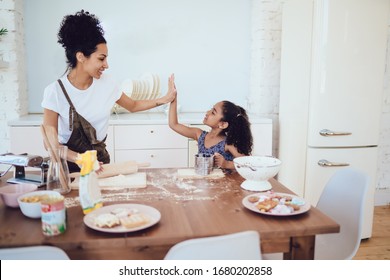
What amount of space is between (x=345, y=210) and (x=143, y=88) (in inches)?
78.7

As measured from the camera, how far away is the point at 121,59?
11.2 feet

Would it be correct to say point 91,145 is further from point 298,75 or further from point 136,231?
point 298,75

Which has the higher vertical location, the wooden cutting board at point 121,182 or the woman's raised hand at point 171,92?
the woman's raised hand at point 171,92

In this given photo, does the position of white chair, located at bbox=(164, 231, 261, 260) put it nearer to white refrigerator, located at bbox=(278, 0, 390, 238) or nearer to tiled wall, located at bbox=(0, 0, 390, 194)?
white refrigerator, located at bbox=(278, 0, 390, 238)

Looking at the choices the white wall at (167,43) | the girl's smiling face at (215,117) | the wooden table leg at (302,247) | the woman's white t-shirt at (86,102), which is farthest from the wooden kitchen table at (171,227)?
the white wall at (167,43)

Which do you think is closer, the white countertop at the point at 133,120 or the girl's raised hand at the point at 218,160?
the girl's raised hand at the point at 218,160

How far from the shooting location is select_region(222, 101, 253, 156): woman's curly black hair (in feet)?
7.21

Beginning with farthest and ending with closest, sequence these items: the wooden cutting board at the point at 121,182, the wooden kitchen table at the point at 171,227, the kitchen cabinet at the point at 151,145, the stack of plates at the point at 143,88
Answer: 1. the stack of plates at the point at 143,88
2. the kitchen cabinet at the point at 151,145
3. the wooden cutting board at the point at 121,182
4. the wooden kitchen table at the point at 171,227

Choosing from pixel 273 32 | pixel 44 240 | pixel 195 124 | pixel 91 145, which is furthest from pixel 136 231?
pixel 273 32

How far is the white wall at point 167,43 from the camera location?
3.29m

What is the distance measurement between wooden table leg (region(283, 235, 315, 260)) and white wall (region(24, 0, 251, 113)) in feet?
7.84

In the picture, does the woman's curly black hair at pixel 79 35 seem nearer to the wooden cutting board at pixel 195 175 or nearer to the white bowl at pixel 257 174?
the wooden cutting board at pixel 195 175
